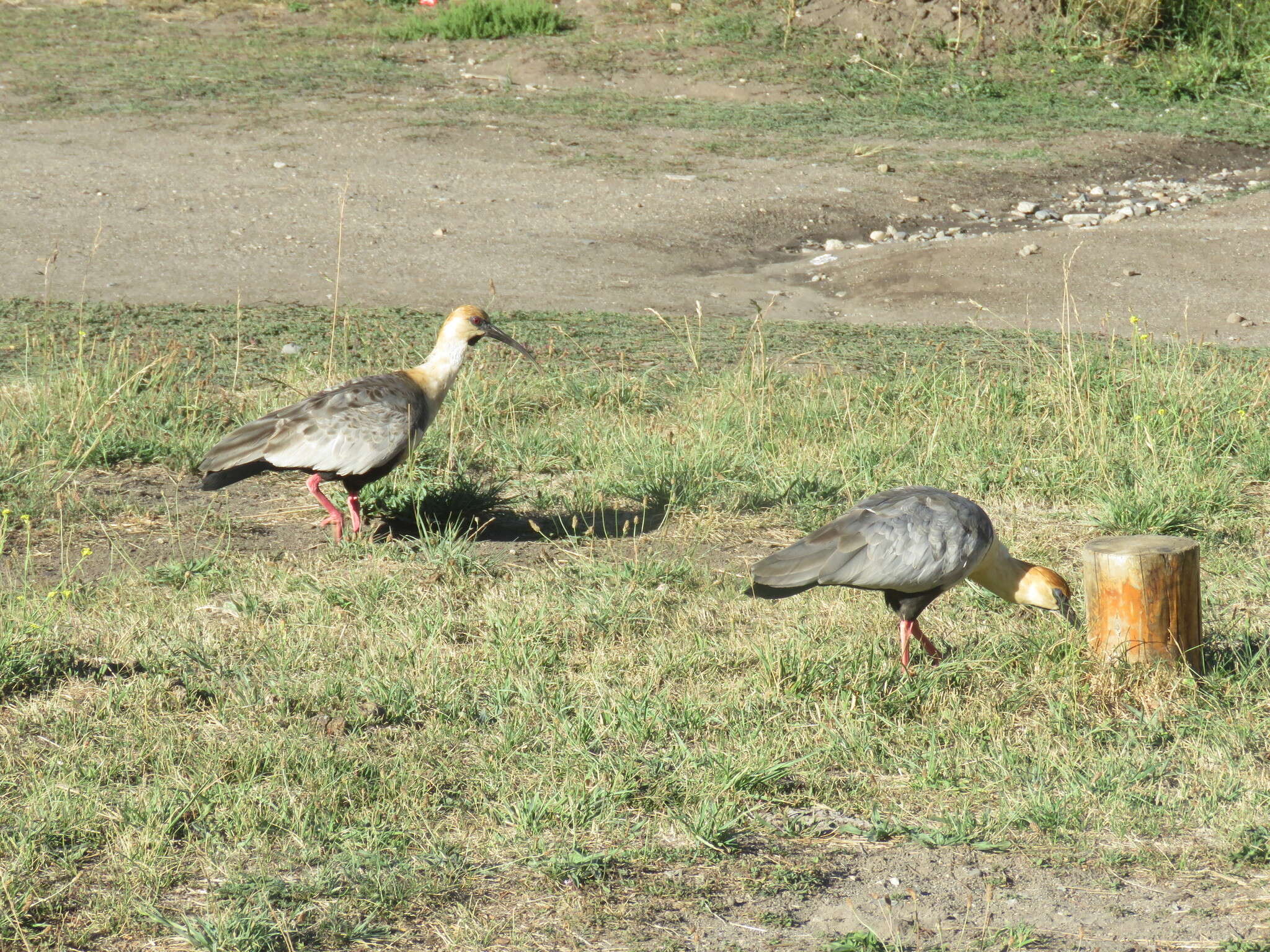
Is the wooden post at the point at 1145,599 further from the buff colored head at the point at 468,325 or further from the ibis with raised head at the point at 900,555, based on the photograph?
the buff colored head at the point at 468,325

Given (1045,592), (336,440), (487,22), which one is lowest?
(1045,592)

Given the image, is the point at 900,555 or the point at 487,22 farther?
the point at 487,22

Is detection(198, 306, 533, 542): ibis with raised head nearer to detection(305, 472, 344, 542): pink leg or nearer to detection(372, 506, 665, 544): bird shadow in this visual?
detection(305, 472, 344, 542): pink leg

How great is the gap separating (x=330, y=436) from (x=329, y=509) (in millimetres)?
449

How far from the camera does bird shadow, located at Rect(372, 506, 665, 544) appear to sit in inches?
231

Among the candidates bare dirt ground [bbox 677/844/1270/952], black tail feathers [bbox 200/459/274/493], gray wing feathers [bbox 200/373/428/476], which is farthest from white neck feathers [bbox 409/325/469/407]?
bare dirt ground [bbox 677/844/1270/952]

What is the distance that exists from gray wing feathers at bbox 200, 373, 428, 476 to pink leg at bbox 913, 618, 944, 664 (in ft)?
7.25

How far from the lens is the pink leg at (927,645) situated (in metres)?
4.57

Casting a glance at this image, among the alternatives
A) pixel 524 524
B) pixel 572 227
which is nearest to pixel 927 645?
pixel 524 524

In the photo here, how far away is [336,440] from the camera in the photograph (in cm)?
548

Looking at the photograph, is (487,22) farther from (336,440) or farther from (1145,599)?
(1145,599)

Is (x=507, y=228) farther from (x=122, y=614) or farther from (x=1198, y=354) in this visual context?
(x=122, y=614)

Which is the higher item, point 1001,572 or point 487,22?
point 487,22

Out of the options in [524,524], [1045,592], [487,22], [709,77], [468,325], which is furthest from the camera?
[487,22]
